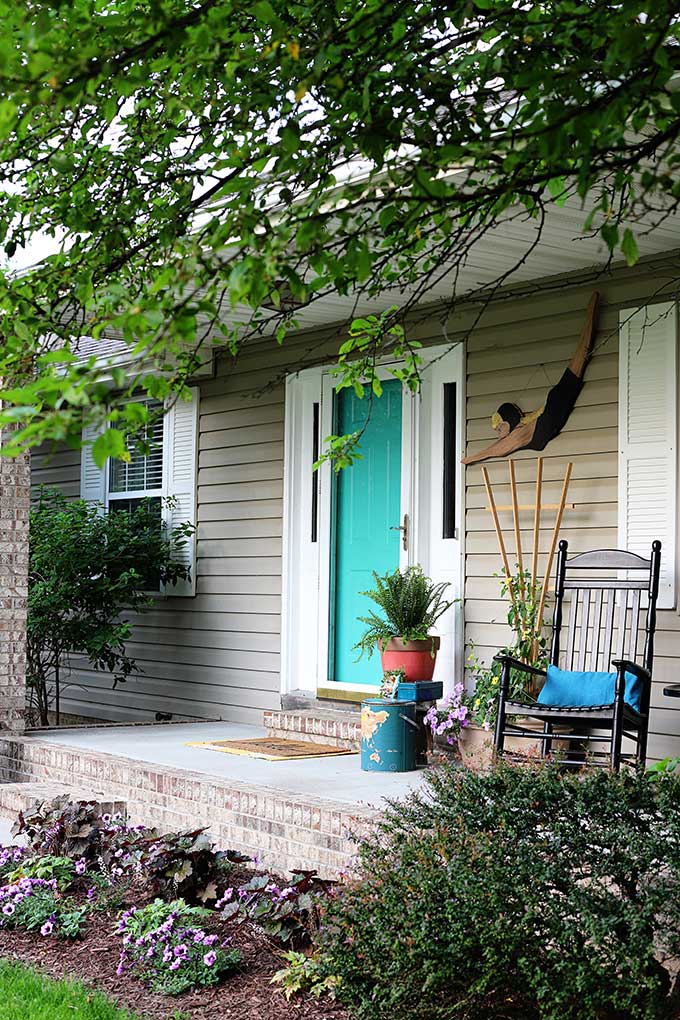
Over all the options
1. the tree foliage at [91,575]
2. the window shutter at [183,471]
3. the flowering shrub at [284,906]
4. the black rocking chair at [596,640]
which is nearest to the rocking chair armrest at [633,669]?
the black rocking chair at [596,640]

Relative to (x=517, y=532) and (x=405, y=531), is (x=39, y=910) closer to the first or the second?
(x=517, y=532)

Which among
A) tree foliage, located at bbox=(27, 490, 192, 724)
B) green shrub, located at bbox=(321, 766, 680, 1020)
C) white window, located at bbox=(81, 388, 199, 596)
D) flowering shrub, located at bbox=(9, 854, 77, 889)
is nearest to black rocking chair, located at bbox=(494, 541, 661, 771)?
flowering shrub, located at bbox=(9, 854, 77, 889)

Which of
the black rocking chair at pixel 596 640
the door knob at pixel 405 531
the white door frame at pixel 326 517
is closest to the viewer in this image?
the black rocking chair at pixel 596 640

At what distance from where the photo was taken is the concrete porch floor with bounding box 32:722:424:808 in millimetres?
5082

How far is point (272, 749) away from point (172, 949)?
2760mm

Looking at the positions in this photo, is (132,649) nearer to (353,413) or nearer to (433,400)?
(353,413)

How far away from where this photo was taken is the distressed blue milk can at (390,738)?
561 cm

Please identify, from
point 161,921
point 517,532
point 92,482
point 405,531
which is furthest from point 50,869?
point 92,482

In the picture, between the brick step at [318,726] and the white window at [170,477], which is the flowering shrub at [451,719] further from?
the white window at [170,477]

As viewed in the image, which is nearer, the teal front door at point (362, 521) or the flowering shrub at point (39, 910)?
the flowering shrub at point (39, 910)

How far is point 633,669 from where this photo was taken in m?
4.81

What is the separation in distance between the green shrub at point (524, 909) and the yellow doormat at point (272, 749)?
3.01 m

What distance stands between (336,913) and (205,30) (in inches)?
83.7

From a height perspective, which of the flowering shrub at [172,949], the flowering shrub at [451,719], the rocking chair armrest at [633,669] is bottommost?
the flowering shrub at [172,949]
